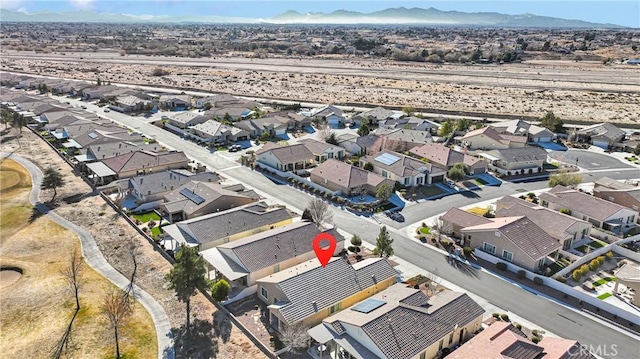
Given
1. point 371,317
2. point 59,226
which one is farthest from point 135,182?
point 371,317

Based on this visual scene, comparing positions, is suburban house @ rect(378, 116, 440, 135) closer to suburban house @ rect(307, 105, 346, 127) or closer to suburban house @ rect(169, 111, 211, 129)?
suburban house @ rect(307, 105, 346, 127)

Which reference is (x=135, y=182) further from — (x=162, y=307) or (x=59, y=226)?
(x=162, y=307)

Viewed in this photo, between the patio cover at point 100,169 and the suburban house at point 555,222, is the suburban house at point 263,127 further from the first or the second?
the suburban house at point 555,222

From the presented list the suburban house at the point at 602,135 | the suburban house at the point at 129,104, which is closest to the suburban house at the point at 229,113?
the suburban house at the point at 129,104

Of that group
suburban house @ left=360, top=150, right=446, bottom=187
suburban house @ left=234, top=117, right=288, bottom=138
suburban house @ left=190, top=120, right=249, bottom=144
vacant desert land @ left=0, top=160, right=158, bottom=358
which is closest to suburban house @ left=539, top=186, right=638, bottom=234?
suburban house @ left=360, top=150, right=446, bottom=187

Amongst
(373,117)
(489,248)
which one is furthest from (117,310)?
(373,117)
